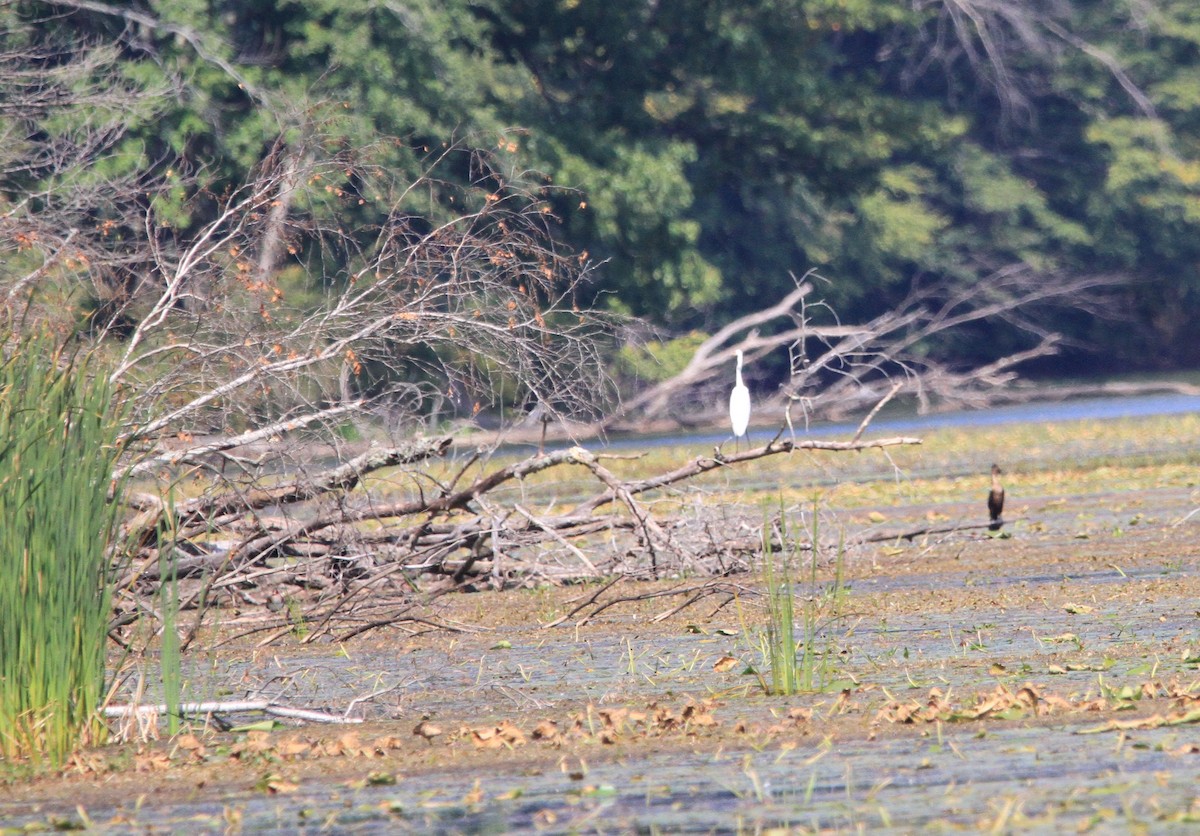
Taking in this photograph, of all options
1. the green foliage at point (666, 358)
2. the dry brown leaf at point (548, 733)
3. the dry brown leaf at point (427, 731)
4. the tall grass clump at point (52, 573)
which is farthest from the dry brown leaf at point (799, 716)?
the green foliage at point (666, 358)

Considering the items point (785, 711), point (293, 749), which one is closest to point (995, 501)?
point (785, 711)

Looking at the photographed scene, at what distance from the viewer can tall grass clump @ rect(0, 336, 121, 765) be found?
21.0 ft

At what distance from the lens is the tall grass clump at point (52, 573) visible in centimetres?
641

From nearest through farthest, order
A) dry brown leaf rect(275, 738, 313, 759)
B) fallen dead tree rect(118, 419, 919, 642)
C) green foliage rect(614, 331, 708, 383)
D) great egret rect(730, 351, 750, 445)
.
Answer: dry brown leaf rect(275, 738, 313, 759)
fallen dead tree rect(118, 419, 919, 642)
great egret rect(730, 351, 750, 445)
green foliage rect(614, 331, 708, 383)

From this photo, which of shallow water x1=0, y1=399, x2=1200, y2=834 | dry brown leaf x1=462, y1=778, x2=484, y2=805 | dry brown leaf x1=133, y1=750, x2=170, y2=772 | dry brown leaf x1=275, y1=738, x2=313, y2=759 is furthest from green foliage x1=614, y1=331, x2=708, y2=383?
dry brown leaf x1=462, y1=778, x2=484, y2=805

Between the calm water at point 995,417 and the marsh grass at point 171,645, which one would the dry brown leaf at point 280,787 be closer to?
the marsh grass at point 171,645

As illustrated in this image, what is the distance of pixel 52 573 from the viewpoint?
6.43 m

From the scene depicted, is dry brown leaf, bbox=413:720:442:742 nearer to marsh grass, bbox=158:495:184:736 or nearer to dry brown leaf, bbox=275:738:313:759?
dry brown leaf, bbox=275:738:313:759

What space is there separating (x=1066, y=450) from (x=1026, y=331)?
52.8 ft

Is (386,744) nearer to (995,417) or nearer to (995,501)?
(995,501)

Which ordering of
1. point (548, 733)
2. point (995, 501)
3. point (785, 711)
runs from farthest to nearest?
point (995, 501)
point (785, 711)
point (548, 733)

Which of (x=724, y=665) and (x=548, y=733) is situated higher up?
A: (x=548, y=733)

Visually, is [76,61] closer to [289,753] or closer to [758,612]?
[758,612]

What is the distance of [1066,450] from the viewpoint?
2378cm
